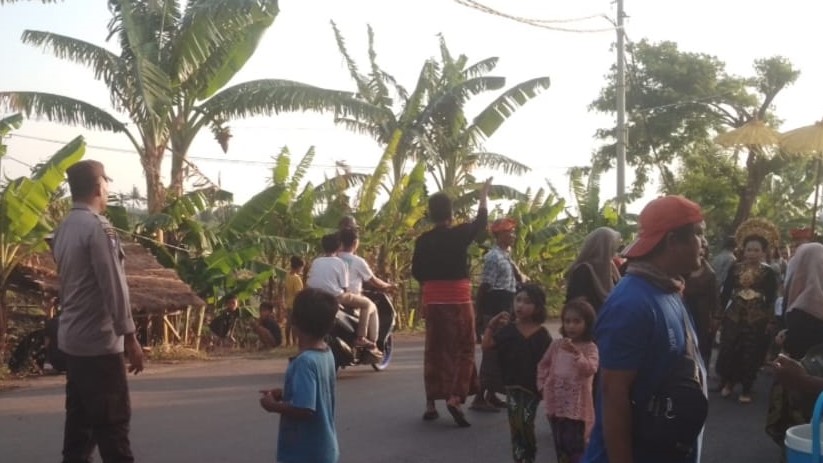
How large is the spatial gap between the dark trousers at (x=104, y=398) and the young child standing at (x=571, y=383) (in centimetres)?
240

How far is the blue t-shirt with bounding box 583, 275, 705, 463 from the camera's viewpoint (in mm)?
3230

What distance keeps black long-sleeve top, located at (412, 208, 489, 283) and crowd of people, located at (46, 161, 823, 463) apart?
14mm

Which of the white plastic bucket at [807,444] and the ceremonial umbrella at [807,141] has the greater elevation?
the ceremonial umbrella at [807,141]

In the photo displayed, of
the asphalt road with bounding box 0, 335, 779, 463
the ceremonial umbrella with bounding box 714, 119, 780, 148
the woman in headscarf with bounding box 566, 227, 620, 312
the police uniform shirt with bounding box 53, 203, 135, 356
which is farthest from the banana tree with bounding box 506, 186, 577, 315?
the police uniform shirt with bounding box 53, 203, 135, 356

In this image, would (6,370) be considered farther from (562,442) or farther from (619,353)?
(619,353)

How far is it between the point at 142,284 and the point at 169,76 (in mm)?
3563

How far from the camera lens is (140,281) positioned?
12.9 meters

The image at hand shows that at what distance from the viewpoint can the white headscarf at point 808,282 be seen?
7.76 metres

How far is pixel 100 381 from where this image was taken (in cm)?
543

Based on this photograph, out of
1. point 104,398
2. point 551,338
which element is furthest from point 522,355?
point 104,398

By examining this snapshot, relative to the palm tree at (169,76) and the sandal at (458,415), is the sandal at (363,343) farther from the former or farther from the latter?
the palm tree at (169,76)

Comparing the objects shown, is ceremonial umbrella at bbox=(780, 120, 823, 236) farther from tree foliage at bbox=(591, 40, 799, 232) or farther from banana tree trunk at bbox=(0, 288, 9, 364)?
tree foliage at bbox=(591, 40, 799, 232)

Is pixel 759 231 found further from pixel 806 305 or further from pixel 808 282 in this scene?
pixel 806 305

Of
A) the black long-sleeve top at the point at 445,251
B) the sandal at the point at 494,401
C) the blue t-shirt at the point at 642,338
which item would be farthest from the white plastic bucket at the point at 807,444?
the sandal at the point at 494,401
